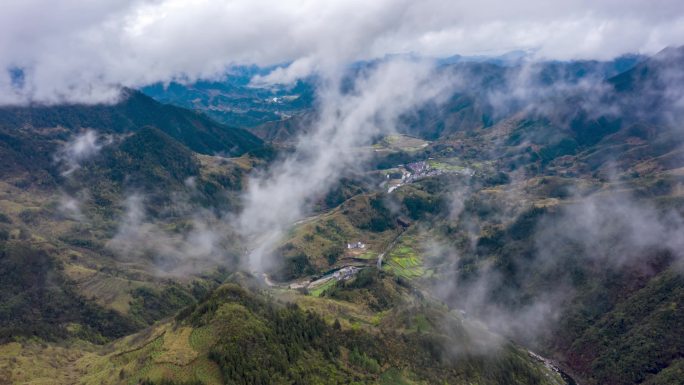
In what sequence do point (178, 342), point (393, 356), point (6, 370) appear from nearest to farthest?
point (178, 342), point (6, 370), point (393, 356)

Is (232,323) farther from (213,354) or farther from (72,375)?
(72,375)

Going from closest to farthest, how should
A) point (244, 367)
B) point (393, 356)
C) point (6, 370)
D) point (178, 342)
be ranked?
point (244, 367)
point (178, 342)
point (6, 370)
point (393, 356)

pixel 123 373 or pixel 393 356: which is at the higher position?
pixel 123 373

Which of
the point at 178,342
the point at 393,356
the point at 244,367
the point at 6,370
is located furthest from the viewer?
the point at 393,356

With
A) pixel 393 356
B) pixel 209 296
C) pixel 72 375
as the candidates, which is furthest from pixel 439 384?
pixel 72 375

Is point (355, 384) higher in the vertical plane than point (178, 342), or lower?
lower

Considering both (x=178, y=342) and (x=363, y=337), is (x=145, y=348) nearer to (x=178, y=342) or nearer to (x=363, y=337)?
(x=178, y=342)

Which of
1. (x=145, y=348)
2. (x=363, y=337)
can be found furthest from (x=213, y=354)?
(x=363, y=337)

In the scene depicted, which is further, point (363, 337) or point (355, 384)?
point (363, 337)

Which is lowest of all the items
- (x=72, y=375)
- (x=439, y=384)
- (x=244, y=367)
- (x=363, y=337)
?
(x=439, y=384)
